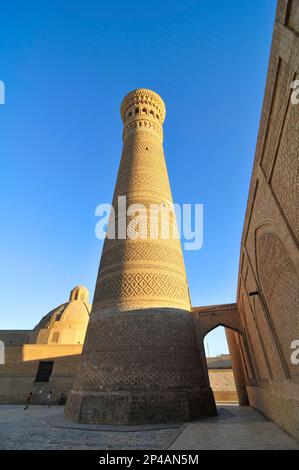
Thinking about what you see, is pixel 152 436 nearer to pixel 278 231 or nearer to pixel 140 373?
pixel 140 373

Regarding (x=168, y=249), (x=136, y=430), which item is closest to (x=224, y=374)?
(x=168, y=249)

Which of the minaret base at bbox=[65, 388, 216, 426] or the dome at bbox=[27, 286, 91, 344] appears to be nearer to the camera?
the minaret base at bbox=[65, 388, 216, 426]

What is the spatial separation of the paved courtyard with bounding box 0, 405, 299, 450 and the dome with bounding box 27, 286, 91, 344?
15.5m

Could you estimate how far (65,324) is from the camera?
22.8 m

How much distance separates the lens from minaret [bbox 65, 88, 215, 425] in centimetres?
704

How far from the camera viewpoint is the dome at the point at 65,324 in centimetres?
2189

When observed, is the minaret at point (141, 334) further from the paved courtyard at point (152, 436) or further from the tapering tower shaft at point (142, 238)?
the paved courtyard at point (152, 436)

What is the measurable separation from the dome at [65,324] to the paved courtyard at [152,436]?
50.8 feet

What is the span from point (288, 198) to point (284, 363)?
376cm

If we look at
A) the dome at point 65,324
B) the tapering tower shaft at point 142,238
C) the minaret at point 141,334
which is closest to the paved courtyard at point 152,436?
the minaret at point 141,334

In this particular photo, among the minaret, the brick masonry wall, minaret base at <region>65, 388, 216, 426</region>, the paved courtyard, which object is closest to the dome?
the minaret

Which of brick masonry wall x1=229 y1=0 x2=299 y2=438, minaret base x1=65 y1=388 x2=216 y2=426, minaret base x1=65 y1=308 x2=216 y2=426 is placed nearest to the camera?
brick masonry wall x1=229 y1=0 x2=299 y2=438

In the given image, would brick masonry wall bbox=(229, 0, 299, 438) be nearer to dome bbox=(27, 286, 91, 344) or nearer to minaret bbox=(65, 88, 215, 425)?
minaret bbox=(65, 88, 215, 425)
